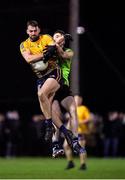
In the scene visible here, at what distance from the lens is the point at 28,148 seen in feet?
114

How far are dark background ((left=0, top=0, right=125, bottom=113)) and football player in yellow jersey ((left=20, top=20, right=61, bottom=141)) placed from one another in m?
16.2

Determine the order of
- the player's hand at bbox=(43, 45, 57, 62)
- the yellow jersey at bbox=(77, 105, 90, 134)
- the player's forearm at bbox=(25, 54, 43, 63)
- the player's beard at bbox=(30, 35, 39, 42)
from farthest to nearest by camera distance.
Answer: the yellow jersey at bbox=(77, 105, 90, 134) → the player's beard at bbox=(30, 35, 39, 42) → the player's forearm at bbox=(25, 54, 43, 63) → the player's hand at bbox=(43, 45, 57, 62)

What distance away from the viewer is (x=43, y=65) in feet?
61.2

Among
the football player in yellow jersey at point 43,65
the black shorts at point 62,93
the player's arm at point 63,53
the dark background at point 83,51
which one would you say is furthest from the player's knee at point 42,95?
the dark background at point 83,51

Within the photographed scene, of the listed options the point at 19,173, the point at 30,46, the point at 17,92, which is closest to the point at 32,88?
the point at 17,92

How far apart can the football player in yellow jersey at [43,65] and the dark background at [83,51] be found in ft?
53.1

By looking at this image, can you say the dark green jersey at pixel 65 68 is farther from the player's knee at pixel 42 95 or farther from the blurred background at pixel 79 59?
the blurred background at pixel 79 59

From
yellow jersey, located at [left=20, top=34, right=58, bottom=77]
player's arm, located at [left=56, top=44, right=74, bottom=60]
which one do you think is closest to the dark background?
player's arm, located at [left=56, top=44, right=74, bottom=60]

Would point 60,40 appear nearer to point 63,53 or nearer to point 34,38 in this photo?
point 63,53

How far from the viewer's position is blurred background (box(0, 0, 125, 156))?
3528cm

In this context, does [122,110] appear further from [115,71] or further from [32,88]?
[32,88]

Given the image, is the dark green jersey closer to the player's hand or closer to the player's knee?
the player's knee

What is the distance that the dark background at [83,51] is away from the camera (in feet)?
116

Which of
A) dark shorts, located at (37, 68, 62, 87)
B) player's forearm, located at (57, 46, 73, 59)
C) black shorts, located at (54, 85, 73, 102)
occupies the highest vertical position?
player's forearm, located at (57, 46, 73, 59)
